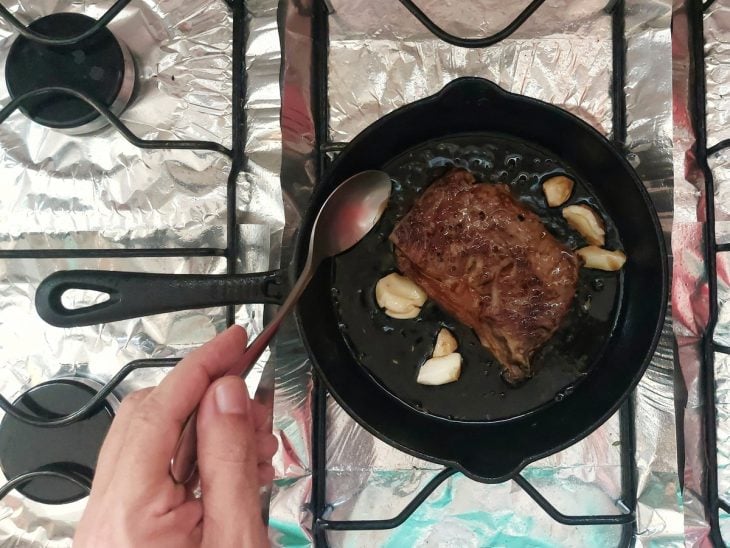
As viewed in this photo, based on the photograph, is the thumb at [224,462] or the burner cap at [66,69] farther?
the burner cap at [66,69]

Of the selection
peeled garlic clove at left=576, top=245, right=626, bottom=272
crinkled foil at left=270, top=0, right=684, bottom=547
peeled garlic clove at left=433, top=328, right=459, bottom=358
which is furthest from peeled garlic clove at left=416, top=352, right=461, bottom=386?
peeled garlic clove at left=576, top=245, right=626, bottom=272

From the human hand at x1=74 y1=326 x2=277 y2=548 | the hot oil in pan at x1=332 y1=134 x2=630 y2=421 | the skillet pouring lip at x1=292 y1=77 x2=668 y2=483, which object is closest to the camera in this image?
the human hand at x1=74 y1=326 x2=277 y2=548

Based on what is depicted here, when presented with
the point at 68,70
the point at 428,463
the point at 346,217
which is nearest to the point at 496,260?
the point at 346,217

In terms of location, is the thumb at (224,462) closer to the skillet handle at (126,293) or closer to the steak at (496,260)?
the skillet handle at (126,293)

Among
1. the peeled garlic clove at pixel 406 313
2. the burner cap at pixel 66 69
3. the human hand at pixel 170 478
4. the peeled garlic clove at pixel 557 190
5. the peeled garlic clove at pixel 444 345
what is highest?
the burner cap at pixel 66 69

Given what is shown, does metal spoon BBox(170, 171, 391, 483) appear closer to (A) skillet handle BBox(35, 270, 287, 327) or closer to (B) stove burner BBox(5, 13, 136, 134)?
(A) skillet handle BBox(35, 270, 287, 327)

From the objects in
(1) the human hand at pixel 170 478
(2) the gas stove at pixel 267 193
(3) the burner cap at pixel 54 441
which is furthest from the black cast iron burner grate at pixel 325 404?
(3) the burner cap at pixel 54 441
